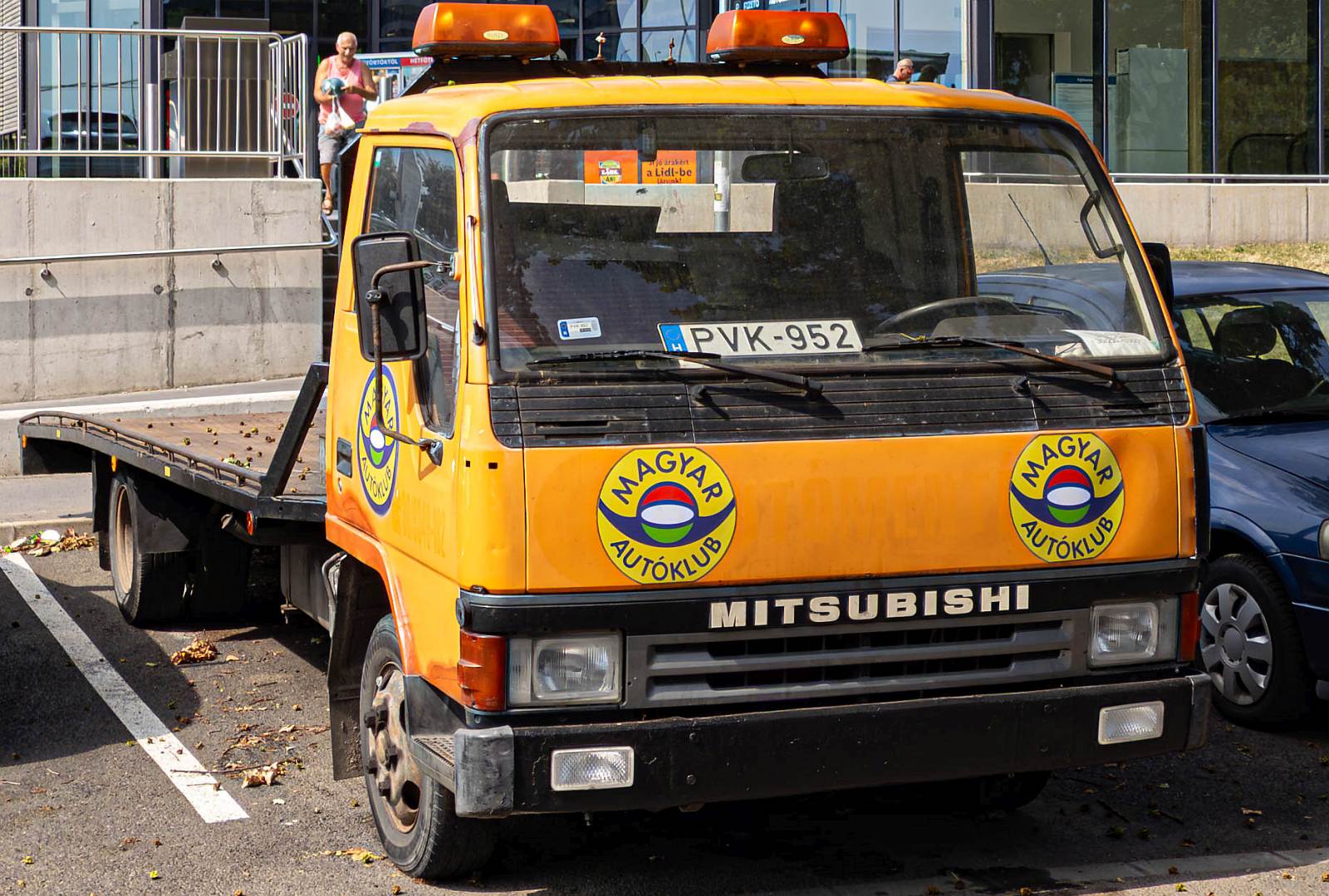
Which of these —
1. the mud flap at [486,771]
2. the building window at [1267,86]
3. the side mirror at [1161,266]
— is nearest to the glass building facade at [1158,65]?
the building window at [1267,86]

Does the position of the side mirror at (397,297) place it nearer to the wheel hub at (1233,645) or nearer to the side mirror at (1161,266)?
the side mirror at (1161,266)

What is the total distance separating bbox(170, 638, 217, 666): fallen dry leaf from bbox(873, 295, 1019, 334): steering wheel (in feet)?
14.7

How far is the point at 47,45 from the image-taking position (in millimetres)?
14492

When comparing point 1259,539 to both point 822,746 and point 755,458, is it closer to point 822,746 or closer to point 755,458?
point 822,746

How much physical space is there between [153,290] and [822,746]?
10847 millimetres

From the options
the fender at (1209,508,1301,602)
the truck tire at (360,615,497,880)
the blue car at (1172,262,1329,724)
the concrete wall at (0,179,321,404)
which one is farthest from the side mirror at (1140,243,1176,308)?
the concrete wall at (0,179,321,404)

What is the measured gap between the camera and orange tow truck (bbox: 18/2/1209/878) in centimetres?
433

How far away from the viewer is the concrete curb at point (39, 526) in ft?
34.0

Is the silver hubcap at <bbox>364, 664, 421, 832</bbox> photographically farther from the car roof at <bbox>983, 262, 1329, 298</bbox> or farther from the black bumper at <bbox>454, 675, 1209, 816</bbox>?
the car roof at <bbox>983, 262, 1329, 298</bbox>

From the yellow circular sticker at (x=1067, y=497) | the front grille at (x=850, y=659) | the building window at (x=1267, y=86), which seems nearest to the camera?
the front grille at (x=850, y=659)

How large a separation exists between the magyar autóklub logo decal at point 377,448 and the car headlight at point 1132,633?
2.11m

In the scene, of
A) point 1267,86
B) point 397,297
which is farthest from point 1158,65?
point 397,297

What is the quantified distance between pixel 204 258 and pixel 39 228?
1349 mm

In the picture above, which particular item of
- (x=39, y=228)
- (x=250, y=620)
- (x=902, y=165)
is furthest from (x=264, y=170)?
(x=902, y=165)
